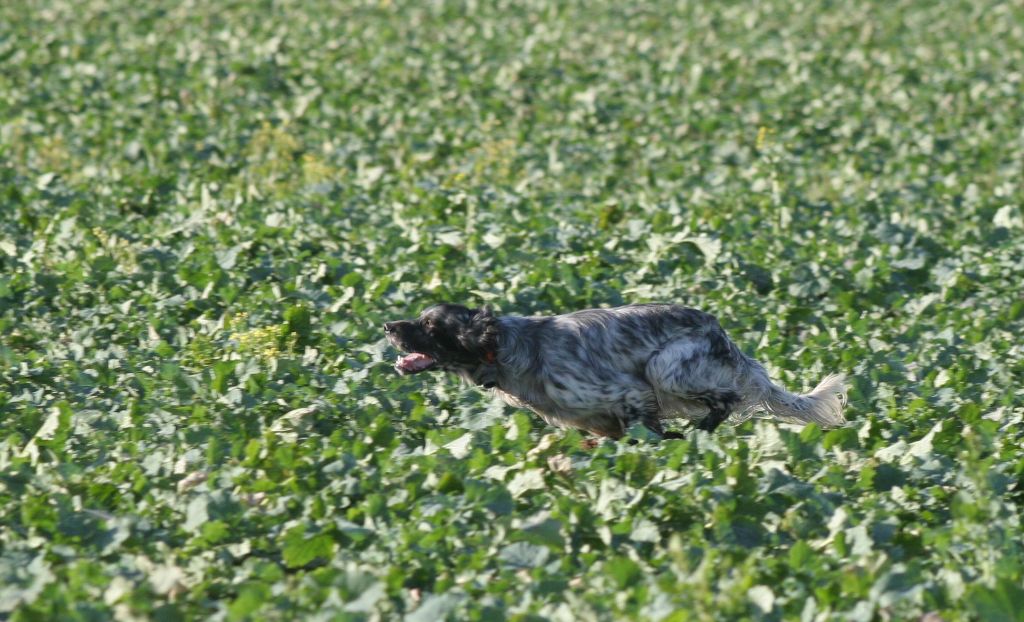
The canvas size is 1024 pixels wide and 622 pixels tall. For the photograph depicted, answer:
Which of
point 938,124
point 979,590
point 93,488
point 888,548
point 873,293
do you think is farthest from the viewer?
point 938,124

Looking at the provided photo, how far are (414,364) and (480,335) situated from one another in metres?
0.38

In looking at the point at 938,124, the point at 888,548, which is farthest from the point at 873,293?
the point at 938,124

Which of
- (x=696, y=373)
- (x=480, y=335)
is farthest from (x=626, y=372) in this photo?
(x=480, y=335)

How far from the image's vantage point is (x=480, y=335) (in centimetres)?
742

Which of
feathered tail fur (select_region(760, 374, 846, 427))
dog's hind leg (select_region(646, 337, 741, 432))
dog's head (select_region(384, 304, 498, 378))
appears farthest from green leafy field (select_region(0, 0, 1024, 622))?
dog's hind leg (select_region(646, 337, 741, 432))

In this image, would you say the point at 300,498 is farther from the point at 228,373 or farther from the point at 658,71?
the point at 658,71

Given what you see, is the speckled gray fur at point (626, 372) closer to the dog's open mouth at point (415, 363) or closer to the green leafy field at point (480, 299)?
the dog's open mouth at point (415, 363)

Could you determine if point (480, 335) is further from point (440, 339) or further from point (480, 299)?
point (480, 299)

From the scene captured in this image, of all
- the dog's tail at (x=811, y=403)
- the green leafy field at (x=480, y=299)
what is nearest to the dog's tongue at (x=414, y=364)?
the green leafy field at (x=480, y=299)

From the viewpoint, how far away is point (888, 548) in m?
5.68

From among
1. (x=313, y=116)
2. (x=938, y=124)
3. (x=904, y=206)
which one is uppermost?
(x=313, y=116)

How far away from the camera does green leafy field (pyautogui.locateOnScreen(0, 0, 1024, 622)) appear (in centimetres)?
543

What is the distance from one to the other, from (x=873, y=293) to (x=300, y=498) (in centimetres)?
549

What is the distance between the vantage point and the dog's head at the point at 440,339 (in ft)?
24.6
